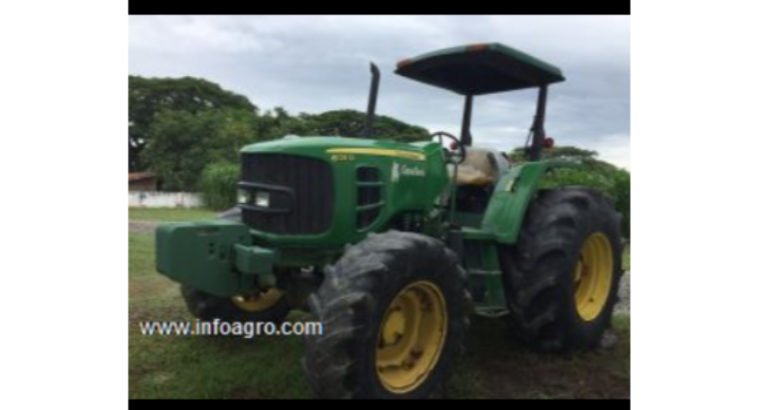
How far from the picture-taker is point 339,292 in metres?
3.49

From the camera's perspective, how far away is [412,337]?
13.1 feet

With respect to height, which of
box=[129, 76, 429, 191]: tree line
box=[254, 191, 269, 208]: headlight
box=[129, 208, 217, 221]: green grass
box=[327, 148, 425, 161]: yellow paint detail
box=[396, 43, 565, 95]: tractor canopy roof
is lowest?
box=[129, 208, 217, 221]: green grass

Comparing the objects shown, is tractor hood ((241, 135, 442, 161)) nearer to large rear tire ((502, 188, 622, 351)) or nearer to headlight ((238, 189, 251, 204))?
headlight ((238, 189, 251, 204))

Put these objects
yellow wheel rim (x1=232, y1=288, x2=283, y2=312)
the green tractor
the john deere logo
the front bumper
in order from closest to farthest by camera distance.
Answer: the green tractor → the front bumper → the john deere logo → yellow wheel rim (x1=232, y1=288, x2=283, y2=312)

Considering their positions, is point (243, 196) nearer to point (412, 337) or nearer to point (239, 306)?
point (239, 306)

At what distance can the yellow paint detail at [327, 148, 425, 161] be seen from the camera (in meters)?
4.28

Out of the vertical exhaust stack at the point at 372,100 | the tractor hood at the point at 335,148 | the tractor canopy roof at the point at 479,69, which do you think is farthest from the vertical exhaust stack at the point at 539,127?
the vertical exhaust stack at the point at 372,100

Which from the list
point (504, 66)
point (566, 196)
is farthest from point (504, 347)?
point (504, 66)

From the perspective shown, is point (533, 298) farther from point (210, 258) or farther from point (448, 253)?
point (210, 258)

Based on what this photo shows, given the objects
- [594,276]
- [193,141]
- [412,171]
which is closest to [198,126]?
[193,141]

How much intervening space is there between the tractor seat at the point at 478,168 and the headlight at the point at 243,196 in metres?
1.56

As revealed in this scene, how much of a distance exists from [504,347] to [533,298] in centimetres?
49

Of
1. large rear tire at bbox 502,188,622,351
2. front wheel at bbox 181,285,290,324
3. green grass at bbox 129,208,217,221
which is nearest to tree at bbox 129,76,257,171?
green grass at bbox 129,208,217,221

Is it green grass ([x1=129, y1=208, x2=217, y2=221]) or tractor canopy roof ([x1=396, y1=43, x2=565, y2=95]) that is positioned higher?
tractor canopy roof ([x1=396, y1=43, x2=565, y2=95])
